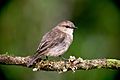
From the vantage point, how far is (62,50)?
9422 mm

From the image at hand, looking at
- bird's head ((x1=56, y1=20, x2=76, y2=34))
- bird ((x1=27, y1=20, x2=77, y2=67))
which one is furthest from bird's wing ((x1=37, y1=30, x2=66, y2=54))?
bird's head ((x1=56, y1=20, x2=76, y2=34))

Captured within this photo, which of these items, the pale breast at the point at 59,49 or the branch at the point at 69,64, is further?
the pale breast at the point at 59,49

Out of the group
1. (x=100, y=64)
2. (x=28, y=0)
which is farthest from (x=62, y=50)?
(x=28, y=0)

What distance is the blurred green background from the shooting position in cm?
1255

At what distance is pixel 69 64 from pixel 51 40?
780 millimetres

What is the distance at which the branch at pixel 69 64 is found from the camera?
28.4 feet

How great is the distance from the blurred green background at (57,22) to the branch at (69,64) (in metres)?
2.86

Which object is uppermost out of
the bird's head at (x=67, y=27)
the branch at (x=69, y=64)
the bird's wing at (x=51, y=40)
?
the bird's head at (x=67, y=27)

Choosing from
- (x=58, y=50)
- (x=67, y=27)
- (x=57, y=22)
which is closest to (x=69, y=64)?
(x=58, y=50)

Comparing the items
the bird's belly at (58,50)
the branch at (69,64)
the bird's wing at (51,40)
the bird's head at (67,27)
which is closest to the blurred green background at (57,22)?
the bird's head at (67,27)

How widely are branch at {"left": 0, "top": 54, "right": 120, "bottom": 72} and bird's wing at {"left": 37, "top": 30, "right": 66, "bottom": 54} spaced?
34 cm

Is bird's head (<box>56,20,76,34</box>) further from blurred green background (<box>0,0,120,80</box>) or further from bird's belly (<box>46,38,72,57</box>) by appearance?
blurred green background (<box>0,0,120,80</box>)

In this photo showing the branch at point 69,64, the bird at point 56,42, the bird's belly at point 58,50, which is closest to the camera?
the branch at point 69,64

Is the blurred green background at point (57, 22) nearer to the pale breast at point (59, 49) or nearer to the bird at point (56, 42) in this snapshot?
the bird at point (56, 42)
